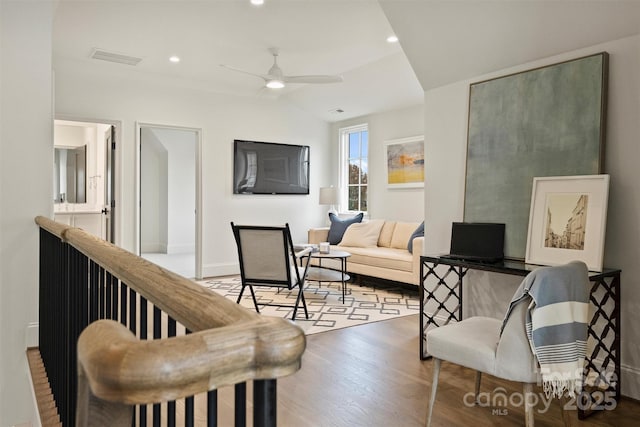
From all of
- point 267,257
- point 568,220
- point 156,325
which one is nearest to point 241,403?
point 156,325

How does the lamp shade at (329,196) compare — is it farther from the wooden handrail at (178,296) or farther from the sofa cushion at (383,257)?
the wooden handrail at (178,296)

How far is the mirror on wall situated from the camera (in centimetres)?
888

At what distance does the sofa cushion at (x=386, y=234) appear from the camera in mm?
6488

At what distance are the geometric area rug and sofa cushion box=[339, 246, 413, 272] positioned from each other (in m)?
0.35

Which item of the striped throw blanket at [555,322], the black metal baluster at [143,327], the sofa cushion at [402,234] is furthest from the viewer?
the sofa cushion at [402,234]

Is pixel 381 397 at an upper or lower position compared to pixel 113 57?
lower

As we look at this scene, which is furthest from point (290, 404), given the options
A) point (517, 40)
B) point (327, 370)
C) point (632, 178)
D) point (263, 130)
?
point (263, 130)

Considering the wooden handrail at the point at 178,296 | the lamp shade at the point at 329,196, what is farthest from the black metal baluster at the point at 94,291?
the lamp shade at the point at 329,196

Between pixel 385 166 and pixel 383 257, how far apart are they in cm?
180

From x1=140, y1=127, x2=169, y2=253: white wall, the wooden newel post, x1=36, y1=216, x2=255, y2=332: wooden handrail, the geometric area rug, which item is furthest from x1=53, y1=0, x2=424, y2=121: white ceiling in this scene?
x1=140, y1=127, x2=169, y2=253: white wall

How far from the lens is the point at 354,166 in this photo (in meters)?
7.70

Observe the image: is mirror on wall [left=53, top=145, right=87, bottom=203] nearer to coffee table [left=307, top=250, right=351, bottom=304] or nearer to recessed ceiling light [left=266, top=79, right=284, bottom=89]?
coffee table [left=307, top=250, right=351, bottom=304]

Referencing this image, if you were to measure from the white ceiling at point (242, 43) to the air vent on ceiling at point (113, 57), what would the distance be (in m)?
0.08

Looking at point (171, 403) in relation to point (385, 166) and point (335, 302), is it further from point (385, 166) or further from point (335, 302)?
point (385, 166)
